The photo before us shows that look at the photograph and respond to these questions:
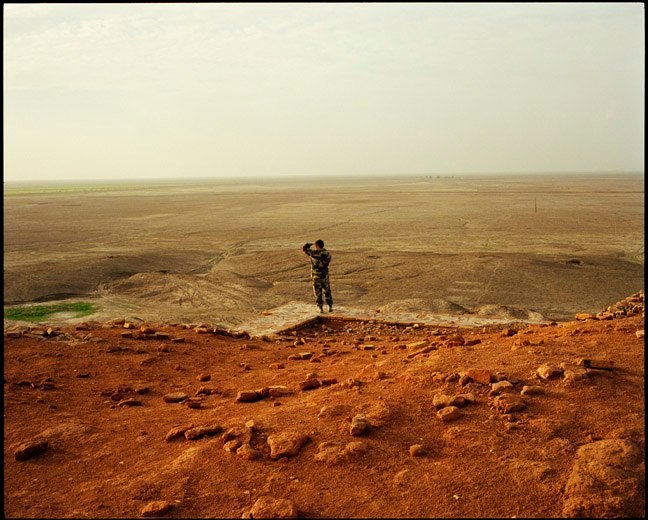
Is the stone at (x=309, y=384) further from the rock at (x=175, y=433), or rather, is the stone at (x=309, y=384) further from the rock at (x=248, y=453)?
the rock at (x=248, y=453)

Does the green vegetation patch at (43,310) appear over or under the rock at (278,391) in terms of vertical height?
under

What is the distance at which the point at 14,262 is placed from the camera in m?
20.7

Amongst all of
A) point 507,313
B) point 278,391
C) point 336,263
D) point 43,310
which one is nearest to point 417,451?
point 278,391

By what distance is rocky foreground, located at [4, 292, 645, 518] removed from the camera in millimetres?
3438

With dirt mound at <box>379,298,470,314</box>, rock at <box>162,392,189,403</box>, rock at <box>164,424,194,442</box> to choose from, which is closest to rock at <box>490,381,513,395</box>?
rock at <box>164,424,194,442</box>

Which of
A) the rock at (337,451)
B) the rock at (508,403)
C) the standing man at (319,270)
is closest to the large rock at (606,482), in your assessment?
the rock at (508,403)

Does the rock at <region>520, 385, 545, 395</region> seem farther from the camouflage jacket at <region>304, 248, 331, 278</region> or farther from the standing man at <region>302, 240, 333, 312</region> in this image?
the camouflage jacket at <region>304, 248, 331, 278</region>

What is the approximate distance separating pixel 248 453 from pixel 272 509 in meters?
0.74

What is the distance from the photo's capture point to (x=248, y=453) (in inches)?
159

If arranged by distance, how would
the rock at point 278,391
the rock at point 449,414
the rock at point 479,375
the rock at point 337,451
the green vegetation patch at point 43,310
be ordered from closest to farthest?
the rock at point 337,451 → the rock at point 449,414 → the rock at point 479,375 → the rock at point 278,391 → the green vegetation patch at point 43,310

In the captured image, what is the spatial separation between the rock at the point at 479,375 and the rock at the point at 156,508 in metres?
2.82

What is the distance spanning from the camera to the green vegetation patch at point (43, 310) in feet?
39.6

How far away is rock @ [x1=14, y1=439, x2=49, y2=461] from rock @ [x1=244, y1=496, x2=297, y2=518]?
2.15m

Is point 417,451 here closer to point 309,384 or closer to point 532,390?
point 532,390
